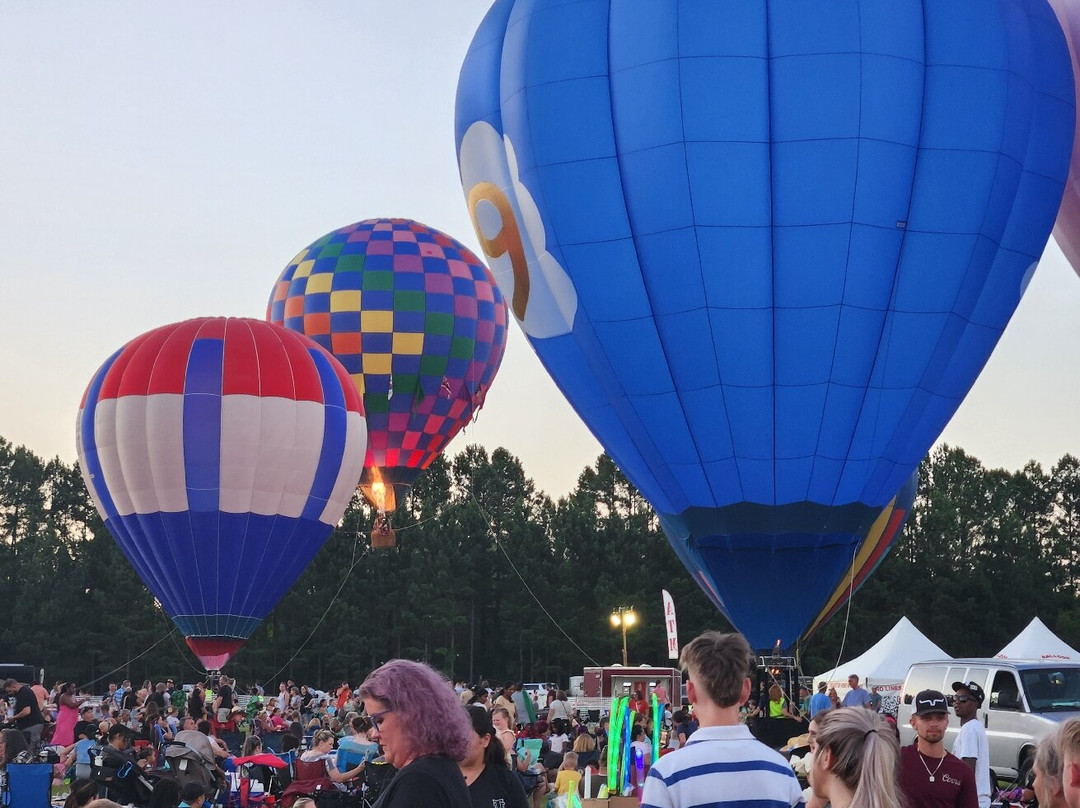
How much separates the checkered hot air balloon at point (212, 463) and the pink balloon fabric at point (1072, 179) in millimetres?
9661

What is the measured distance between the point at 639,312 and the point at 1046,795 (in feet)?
26.4

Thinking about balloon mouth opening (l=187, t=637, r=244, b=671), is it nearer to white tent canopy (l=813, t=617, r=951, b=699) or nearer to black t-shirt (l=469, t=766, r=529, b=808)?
white tent canopy (l=813, t=617, r=951, b=699)

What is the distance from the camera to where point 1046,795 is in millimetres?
2623

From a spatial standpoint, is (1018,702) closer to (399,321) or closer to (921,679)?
(921,679)

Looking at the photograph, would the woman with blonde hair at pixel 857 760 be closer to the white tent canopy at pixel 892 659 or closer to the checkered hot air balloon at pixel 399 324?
the white tent canopy at pixel 892 659

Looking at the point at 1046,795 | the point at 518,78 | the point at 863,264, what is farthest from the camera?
the point at 518,78

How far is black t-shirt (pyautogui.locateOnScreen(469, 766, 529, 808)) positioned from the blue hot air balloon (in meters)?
6.71

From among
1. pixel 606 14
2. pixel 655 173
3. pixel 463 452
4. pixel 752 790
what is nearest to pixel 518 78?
pixel 606 14

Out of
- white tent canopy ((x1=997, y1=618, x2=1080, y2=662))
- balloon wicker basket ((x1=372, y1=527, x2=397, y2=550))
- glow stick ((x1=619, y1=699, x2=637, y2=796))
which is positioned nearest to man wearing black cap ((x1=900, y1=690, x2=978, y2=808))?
glow stick ((x1=619, y1=699, x2=637, y2=796))

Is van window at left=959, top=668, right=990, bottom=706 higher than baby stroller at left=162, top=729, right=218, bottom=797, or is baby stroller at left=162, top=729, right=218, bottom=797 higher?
van window at left=959, top=668, right=990, bottom=706

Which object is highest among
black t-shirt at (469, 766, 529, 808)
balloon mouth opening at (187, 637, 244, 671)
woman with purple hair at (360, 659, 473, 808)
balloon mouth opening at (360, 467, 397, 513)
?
balloon mouth opening at (360, 467, 397, 513)

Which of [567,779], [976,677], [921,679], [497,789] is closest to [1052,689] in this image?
[976,677]

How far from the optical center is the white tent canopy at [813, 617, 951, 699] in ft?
66.1

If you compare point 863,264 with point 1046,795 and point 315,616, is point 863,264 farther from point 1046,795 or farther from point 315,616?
point 315,616
